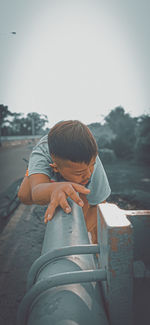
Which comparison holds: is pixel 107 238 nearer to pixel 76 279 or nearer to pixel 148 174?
pixel 76 279

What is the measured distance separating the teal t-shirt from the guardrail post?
0.83 meters

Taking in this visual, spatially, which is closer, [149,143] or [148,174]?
[148,174]

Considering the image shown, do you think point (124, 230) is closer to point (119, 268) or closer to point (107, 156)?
point (119, 268)

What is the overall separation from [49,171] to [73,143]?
367 mm

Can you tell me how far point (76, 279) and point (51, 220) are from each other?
1.37 feet

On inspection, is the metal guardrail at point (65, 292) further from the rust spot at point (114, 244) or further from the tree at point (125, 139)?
the tree at point (125, 139)

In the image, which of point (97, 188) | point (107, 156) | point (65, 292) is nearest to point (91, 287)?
point (65, 292)

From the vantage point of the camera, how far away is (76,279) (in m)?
0.52

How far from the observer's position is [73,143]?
1150 millimetres

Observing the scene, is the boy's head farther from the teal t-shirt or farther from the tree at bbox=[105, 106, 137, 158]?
the tree at bbox=[105, 106, 137, 158]

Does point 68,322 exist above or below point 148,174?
above

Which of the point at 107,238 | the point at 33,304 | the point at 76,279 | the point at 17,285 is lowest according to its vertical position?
the point at 17,285

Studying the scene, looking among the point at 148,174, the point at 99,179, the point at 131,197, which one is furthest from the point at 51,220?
the point at 148,174

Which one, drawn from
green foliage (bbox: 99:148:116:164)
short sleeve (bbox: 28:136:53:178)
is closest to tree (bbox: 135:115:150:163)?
green foliage (bbox: 99:148:116:164)
